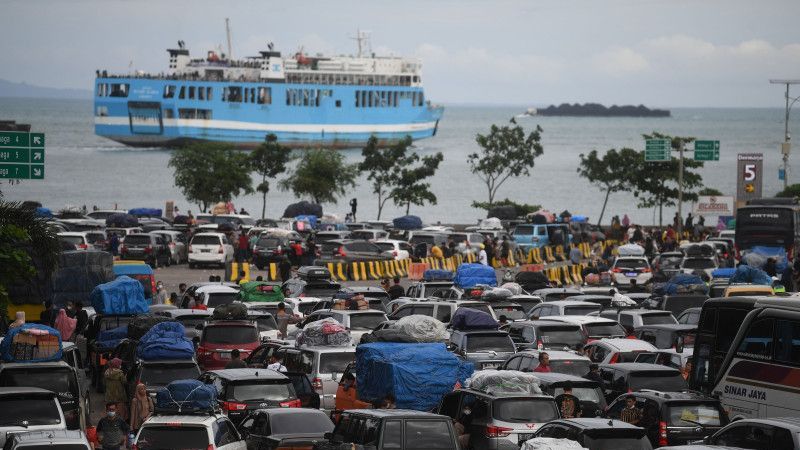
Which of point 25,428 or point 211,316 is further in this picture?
point 211,316

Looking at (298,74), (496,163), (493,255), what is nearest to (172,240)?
(493,255)

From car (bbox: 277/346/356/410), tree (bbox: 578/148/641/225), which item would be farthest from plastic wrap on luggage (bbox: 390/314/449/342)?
tree (bbox: 578/148/641/225)

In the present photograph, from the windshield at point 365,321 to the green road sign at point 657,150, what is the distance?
4354 centimetres

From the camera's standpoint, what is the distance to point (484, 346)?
22.9m

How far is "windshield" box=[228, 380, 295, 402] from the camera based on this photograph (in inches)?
721

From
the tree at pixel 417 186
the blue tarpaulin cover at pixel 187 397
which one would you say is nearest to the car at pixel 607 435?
the blue tarpaulin cover at pixel 187 397

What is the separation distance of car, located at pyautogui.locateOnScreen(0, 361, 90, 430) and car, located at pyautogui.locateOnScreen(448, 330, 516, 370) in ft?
21.8

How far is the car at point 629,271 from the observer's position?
40469 mm

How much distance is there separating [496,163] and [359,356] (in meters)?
68.4

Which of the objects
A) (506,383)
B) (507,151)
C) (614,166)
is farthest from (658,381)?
(507,151)

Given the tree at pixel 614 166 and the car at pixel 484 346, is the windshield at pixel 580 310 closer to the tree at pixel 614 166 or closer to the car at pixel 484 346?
the car at pixel 484 346

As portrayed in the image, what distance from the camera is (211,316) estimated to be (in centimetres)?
2623

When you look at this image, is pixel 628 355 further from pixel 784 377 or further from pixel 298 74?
pixel 298 74

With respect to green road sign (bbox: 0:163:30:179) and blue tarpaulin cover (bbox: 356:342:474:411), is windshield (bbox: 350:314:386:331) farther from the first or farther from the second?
green road sign (bbox: 0:163:30:179)
